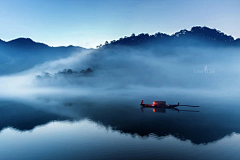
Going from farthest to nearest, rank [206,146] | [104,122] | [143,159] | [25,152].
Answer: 1. [104,122]
2. [206,146]
3. [25,152]
4. [143,159]

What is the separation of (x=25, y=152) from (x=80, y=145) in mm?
9816

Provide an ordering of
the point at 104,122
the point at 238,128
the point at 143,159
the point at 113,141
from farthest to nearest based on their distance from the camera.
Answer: the point at 104,122
the point at 238,128
the point at 113,141
the point at 143,159

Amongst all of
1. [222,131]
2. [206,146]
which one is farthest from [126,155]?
[222,131]

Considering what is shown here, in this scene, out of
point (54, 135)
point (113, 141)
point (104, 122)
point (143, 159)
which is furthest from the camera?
point (104, 122)

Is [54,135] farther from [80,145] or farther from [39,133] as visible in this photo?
Answer: [80,145]

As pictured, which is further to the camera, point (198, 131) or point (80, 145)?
point (198, 131)

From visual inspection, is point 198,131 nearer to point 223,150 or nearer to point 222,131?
point 222,131

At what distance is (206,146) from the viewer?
3070 centimetres

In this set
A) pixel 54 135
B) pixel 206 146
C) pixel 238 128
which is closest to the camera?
pixel 206 146

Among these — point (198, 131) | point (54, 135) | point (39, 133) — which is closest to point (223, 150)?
point (198, 131)

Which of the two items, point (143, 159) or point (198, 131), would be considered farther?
point (198, 131)

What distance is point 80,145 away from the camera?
31484mm

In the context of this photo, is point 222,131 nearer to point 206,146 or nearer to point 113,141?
point 206,146

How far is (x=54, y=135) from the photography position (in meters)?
37.2
